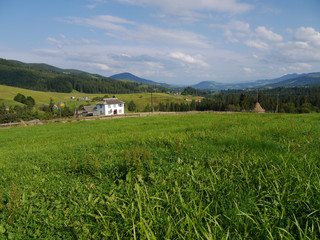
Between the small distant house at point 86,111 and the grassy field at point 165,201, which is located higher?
the grassy field at point 165,201

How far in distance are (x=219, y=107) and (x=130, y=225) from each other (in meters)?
120

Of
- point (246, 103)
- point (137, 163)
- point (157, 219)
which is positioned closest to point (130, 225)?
point (157, 219)

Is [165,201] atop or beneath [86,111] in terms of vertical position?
atop

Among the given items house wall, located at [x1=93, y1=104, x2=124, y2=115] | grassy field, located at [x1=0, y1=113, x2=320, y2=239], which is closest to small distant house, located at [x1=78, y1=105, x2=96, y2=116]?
house wall, located at [x1=93, y1=104, x2=124, y2=115]

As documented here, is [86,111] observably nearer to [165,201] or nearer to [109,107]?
[109,107]

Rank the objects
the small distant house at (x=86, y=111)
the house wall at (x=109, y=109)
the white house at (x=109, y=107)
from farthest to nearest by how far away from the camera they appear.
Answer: the small distant house at (x=86, y=111) → the house wall at (x=109, y=109) → the white house at (x=109, y=107)

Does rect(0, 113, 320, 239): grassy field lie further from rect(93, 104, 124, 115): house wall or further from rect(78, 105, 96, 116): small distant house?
rect(78, 105, 96, 116): small distant house

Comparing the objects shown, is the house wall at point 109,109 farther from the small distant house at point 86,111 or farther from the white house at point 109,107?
the small distant house at point 86,111

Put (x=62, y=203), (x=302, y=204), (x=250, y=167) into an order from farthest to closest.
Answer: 1. (x=250, y=167)
2. (x=62, y=203)
3. (x=302, y=204)

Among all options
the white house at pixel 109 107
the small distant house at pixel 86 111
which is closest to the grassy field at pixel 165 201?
the white house at pixel 109 107

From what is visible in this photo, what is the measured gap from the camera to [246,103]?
3435 inches

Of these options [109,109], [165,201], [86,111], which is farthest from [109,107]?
[165,201]

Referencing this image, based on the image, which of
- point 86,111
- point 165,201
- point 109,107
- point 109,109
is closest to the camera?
point 165,201

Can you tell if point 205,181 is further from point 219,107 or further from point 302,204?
point 219,107
